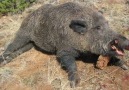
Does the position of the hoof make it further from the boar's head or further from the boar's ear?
the boar's ear

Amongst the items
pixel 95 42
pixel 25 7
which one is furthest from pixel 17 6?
pixel 95 42

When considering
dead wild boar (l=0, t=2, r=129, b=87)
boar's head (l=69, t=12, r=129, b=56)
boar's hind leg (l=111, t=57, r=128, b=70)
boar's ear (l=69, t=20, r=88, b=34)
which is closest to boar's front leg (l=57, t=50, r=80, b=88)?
dead wild boar (l=0, t=2, r=129, b=87)

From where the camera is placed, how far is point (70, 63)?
25.9 ft

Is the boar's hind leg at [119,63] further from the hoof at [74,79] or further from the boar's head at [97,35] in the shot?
the hoof at [74,79]

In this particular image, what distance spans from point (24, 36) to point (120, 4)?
286 centimetres

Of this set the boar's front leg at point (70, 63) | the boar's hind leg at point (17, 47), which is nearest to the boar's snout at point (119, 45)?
the boar's front leg at point (70, 63)

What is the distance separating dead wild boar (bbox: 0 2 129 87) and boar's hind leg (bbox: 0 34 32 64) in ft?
0.39

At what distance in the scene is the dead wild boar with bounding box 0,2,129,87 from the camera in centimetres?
765

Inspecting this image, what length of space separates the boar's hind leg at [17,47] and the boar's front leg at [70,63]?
3.84 ft

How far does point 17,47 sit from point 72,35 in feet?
5.67

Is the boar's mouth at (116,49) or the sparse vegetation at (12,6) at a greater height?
the boar's mouth at (116,49)

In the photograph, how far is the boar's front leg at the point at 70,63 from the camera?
25.1 ft

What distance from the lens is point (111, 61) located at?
814 centimetres

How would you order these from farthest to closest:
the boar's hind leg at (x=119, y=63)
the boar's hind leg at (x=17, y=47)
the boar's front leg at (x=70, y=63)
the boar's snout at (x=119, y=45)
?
the boar's hind leg at (x=17, y=47)
the boar's hind leg at (x=119, y=63)
the boar's front leg at (x=70, y=63)
the boar's snout at (x=119, y=45)
